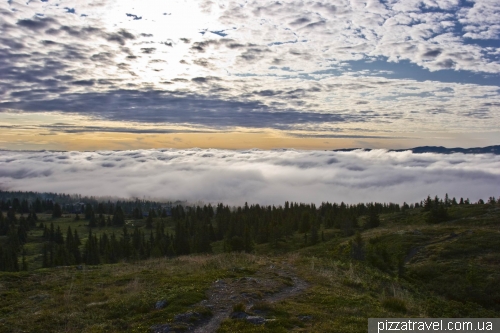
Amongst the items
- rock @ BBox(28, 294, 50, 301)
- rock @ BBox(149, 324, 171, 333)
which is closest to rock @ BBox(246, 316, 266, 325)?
rock @ BBox(149, 324, 171, 333)

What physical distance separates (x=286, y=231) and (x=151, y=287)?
83.5m

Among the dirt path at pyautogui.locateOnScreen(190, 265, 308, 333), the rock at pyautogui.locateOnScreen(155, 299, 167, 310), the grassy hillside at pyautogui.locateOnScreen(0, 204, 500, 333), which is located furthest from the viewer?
the rock at pyautogui.locateOnScreen(155, 299, 167, 310)

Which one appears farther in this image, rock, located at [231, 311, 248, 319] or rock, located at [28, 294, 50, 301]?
rock, located at [28, 294, 50, 301]

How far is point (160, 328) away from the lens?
54.7 feet

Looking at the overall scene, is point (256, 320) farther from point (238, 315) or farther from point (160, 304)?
point (160, 304)

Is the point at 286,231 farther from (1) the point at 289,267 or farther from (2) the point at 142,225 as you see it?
(2) the point at 142,225

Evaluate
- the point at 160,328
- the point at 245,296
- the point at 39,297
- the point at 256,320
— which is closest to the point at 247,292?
the point at 245,296

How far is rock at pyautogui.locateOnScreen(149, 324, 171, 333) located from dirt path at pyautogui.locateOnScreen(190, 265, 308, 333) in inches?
49.9

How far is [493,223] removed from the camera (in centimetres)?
6600

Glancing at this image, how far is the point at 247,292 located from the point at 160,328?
24.6ft

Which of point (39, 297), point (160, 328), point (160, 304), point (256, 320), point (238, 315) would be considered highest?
point (256, 320)

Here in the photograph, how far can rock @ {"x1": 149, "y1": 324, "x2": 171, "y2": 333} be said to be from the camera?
1634 centimetres

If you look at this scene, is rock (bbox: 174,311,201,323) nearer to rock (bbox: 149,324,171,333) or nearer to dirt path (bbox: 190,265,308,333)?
dirt path (bbox: 190,265,308,333)

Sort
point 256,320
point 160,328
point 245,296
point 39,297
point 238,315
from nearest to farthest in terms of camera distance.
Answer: point 160,328
point 256,320
point 238,315
point 245,296
point 39,297
